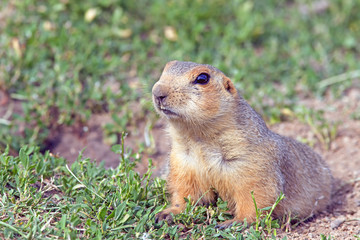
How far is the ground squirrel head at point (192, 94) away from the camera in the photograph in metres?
3.74

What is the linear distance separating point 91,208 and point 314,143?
312cm

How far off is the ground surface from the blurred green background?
0.14 m

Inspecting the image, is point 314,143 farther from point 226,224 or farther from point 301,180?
point 226,224

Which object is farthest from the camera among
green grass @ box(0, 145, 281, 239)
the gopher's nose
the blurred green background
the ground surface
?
the blurred green background

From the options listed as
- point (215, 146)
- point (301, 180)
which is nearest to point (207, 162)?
point (215, 146)

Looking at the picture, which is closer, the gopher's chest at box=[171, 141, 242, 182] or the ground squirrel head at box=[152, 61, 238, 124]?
the ground squirrel head at box=[152, 61, 238, 124]

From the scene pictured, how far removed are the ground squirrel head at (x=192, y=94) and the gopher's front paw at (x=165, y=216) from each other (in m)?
0.79

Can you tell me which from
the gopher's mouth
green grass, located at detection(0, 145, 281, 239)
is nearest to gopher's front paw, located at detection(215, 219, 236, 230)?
green grass, located at detection(0, 145, 281, 239)

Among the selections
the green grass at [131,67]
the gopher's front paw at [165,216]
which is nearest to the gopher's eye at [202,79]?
the green grass at [131,67]

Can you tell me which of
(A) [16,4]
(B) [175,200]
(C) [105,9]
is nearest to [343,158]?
(B) [175,200]

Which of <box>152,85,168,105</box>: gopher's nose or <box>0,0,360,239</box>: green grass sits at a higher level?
<box>152,85,168,105</box>: gopher's nose

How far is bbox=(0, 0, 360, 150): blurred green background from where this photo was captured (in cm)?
615

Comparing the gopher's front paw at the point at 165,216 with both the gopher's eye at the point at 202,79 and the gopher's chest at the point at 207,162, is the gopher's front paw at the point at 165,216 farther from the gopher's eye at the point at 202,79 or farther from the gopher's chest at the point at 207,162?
the gopher's eye at the point at 202,79

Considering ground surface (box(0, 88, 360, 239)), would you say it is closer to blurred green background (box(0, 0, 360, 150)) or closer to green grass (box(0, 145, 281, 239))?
blurred green background (box(0, 0, 360, 150))
